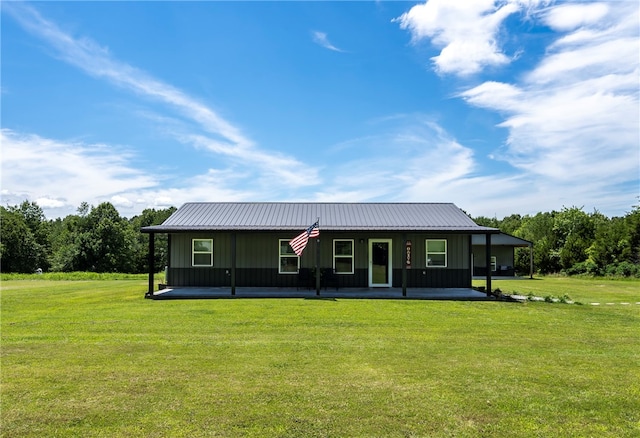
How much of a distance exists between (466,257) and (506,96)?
236 inches

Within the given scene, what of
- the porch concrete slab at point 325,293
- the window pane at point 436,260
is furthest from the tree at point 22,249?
the window pane at point 436,260

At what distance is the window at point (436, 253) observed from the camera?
16.7 m

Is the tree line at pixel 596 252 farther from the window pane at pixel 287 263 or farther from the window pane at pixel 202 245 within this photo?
the window pane at pixel 202 245

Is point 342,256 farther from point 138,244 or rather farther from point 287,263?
point 138,244

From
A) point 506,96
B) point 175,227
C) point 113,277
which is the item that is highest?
point 506,96

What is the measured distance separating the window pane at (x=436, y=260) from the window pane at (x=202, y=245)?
26.3 feet

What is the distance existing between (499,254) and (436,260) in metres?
15.4

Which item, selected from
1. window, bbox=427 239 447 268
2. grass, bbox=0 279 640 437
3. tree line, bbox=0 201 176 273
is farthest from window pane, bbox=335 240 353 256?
tree line, bbox=0 201 176 273

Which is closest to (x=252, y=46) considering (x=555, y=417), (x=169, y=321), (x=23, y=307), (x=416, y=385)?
(x=169, y=321)

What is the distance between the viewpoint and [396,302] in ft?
43.2

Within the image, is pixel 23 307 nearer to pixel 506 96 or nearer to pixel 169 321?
pixel 169 321

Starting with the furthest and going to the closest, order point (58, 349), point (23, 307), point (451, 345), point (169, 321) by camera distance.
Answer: point (23, 307), point (169, 321), point (451, 345), point (58, 349)

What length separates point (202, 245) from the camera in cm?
1688

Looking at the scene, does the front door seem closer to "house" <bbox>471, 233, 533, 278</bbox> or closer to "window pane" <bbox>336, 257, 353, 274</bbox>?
"window pane" <bbox>336, 257, 353, 274</bbox>
